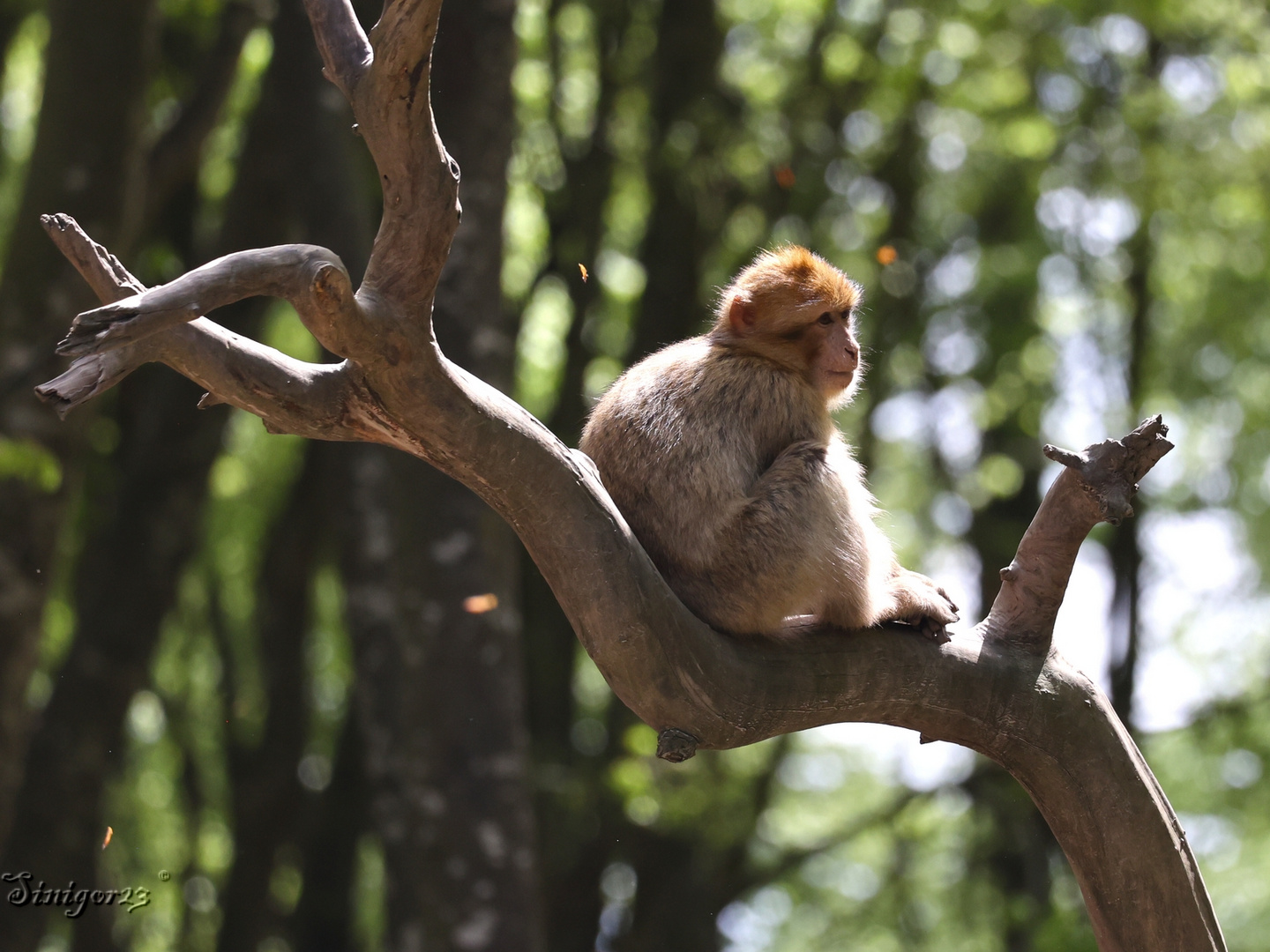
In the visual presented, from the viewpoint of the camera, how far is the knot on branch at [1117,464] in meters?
3.67

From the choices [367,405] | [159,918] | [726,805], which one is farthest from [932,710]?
[159,918]

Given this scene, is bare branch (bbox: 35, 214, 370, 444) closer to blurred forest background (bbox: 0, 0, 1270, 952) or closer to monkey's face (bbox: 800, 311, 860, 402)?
monkey's face (bbox: 800, 311, 860, 402)

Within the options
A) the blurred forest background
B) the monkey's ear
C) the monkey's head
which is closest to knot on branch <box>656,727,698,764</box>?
the monkey's head

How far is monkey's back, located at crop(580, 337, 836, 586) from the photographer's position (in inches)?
161

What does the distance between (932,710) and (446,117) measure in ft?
15.9

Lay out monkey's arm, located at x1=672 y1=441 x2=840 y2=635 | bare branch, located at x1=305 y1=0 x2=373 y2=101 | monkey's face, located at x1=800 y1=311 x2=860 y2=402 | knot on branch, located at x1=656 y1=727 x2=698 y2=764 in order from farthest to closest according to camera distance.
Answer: monkey's face, located at x1=800 y1=311 x2=860 y2=402
monkey's arm, located at x1=672 y1=441 x2=840 y2=635
knot on branch, located at x1=656 y1=727 x2=698 y2=764
bare branch, located at x1=305 y1=0 x2=373 y2=101

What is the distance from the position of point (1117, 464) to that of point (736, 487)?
1.15m

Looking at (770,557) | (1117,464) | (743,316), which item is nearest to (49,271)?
(743,316)

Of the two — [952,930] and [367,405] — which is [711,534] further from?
[952,930]

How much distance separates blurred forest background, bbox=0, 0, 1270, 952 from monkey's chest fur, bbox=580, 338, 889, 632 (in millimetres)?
3908

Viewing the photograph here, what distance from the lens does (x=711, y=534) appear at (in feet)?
13.3

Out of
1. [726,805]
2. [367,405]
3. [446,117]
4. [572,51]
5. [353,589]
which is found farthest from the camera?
[572,51]

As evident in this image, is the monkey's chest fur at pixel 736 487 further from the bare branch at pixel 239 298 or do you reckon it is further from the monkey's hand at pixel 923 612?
the bare branch at pixel 239 298

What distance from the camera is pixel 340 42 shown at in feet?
9.83
